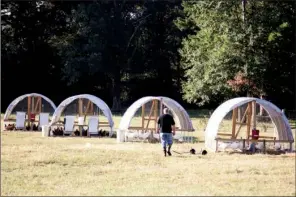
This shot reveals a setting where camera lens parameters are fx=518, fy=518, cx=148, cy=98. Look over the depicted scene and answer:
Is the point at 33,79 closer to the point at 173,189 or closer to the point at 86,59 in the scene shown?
the point at 86,59

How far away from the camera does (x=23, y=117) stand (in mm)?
29641

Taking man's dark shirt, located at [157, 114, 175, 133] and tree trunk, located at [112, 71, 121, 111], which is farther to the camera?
tree trunk, located at [112, 71, 121, 111]

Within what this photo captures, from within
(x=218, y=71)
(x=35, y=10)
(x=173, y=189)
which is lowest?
(x=173, y=189)

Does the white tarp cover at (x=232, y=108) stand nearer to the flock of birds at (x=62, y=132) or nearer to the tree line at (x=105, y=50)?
the flock of birds at (x=62, y=132)

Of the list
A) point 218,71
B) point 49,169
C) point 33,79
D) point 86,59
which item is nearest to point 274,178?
point 49,169

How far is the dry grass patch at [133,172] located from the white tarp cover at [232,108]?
718 millimetres

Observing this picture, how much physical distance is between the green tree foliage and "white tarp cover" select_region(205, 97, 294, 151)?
14.6m

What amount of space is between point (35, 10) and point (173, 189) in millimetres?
42777

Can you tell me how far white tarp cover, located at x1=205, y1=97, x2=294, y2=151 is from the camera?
20.5 m

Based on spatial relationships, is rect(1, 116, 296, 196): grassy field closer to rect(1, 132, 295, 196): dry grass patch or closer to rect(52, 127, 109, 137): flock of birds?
rect(1, 132, 295, 196): dry grass patch

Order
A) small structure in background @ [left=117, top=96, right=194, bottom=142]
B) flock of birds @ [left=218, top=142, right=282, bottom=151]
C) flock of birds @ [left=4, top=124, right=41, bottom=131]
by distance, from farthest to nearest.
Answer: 1. flock of birds @ [left=4, top=124, right=41, bottom=131]
2. small structure in background @ [left=117, top=96, right=194, bottom=142]
3. flock of birds @ [left=218, top=142, right=282, bottom=151]

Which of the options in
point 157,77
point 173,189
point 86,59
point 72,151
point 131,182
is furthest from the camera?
point 157,77

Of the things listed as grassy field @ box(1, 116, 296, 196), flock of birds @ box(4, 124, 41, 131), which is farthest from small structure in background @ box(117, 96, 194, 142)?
flock of birds @ box(4, 124, 41, 131)

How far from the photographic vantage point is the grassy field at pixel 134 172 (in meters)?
11.7
